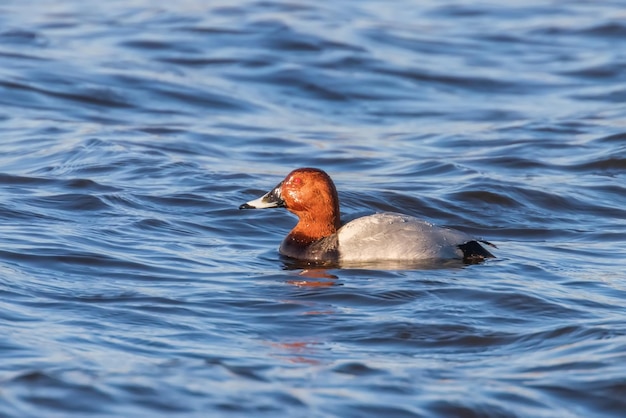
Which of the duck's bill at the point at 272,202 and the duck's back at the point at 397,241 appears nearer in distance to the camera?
the duck's back at the point at 397,241

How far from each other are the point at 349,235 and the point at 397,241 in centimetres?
39

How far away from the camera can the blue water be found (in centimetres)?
609

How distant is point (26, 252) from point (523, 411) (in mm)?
4282

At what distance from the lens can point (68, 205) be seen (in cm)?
1038

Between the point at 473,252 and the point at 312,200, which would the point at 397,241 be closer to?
the point at 473,252

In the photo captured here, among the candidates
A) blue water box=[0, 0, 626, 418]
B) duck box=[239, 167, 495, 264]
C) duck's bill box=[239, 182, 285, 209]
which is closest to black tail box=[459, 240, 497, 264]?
duck box=[239, 167, 495, 264]

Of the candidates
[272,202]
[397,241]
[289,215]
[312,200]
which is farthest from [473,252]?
[289,215]

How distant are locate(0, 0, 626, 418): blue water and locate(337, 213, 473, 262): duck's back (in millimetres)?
214

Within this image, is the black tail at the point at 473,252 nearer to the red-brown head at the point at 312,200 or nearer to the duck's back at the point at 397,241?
the duck's back at the point at 397,241

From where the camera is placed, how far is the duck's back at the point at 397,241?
8805mm

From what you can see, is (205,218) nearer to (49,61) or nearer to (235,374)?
(235,374)

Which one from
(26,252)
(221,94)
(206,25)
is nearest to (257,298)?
(26,252)

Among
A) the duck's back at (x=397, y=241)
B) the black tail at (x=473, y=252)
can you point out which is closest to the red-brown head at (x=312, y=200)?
the duck's back at (x=397, y=241)

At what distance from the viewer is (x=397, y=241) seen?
883 cm
